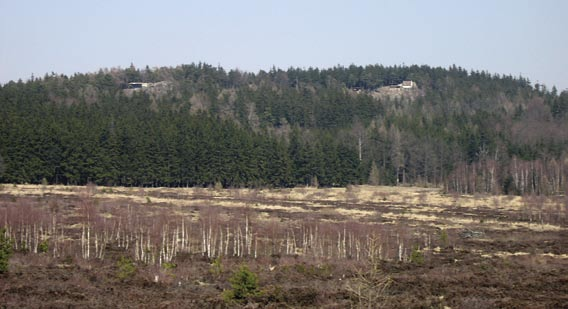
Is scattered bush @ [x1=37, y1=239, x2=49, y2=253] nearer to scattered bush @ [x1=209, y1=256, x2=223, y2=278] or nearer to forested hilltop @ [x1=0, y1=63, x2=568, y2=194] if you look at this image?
scattered bush @ [x1=209, y1=256, x2=223, y2=278]

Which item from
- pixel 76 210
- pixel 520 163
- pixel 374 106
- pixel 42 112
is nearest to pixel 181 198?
pixel 76 210

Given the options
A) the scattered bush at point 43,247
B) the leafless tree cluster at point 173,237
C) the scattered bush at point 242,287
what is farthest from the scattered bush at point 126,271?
the scattered bush at point 43,247

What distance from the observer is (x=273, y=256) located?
137 feet

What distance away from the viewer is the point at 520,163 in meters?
108

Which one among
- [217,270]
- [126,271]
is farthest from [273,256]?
[126,271]

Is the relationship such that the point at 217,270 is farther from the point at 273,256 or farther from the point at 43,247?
the point at 43,247

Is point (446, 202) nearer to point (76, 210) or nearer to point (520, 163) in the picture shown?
point (520, 163)

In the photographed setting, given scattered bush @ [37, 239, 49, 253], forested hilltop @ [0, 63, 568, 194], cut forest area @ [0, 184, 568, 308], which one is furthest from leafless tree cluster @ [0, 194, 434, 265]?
forested hilltop @ [0, 63, 568, 194]

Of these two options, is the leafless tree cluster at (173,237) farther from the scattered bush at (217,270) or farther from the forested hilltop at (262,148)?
the forested hilltop at (262,148)

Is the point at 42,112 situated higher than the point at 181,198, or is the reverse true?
the point at 42,112

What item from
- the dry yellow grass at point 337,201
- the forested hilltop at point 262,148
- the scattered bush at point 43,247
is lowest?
the dry yellow grass at point 337,201

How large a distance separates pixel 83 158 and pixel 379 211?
138 ft

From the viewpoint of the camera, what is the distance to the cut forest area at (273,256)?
2856 centimetres

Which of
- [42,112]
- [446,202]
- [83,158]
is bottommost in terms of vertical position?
[446,202]
